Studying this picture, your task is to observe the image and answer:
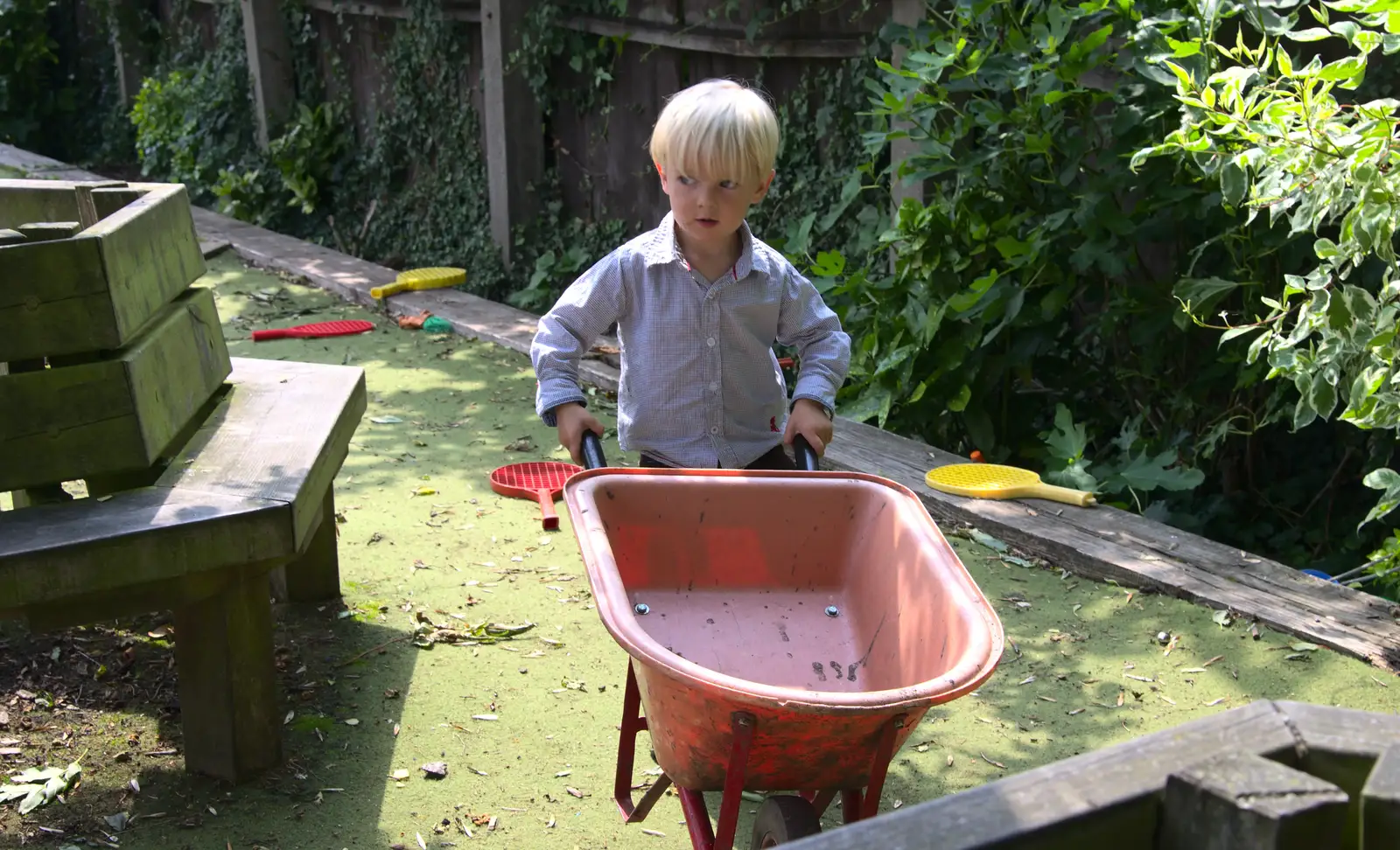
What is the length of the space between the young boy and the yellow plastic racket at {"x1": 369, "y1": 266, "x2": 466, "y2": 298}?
178 inches

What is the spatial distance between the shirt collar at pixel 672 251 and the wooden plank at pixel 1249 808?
5.92 feet

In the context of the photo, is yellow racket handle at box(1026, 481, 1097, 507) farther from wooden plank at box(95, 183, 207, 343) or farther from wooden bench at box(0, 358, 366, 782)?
wooden plank at box(95, 183, 207, 343)

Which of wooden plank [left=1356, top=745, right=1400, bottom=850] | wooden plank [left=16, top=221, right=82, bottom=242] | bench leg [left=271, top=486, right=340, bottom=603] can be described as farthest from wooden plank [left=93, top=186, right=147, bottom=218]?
wooden plank [left=1356, top=745, right=1400, bottom=850]

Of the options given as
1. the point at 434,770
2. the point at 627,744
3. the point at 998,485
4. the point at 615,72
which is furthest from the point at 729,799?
the point at 615,72

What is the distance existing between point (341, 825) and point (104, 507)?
763 mm

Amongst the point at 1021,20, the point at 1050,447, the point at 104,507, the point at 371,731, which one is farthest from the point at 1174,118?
the point at 104,507

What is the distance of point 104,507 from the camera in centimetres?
263

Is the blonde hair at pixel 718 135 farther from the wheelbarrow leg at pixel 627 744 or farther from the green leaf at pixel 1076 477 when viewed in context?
the green leaf at pixel 1076 477

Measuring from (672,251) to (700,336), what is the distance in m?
0.18

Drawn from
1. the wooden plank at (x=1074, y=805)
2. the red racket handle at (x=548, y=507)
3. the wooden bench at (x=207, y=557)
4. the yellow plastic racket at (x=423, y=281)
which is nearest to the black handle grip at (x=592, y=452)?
the wooden bench at (x=207, y=557)

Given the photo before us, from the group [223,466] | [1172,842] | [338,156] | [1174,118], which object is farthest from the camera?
[338,156]

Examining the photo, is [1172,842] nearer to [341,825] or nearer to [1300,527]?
[341,825]

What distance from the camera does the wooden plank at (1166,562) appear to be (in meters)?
3.40

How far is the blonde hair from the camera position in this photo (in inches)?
99.6
